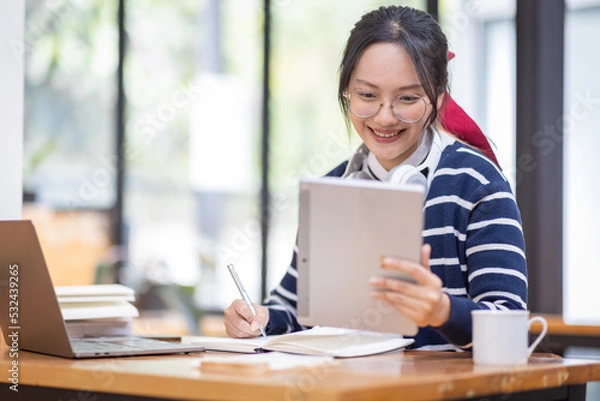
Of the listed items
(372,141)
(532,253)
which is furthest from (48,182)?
(372,141)

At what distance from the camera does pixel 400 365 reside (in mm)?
1311

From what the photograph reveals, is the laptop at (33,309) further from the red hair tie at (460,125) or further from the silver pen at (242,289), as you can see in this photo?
the red hair tie at (460,125)

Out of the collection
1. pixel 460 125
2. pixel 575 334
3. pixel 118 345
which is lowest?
pixel 575 334

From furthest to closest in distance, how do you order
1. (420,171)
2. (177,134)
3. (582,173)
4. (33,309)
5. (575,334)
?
1. (177,134)
2. (582,173)
3. (575,334)
4. (420,171)
5. (33,309)

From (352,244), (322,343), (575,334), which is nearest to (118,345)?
(322,343)

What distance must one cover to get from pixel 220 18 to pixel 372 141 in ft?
14.4

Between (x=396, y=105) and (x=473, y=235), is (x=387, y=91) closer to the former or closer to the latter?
(x=396, y=105)

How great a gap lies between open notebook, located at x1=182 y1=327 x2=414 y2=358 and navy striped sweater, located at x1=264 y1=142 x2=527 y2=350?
108 mm

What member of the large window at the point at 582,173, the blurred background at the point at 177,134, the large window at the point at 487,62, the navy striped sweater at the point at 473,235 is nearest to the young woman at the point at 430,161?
Answer: the navy striped sweater at the point at 473,235

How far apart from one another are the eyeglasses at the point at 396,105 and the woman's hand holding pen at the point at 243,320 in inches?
17.3

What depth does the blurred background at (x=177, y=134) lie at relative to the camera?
5.45 meters

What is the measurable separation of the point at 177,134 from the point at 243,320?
4.30 meters

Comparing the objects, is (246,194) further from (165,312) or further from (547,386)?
(547,386)

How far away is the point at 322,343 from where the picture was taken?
1491 millimetres
